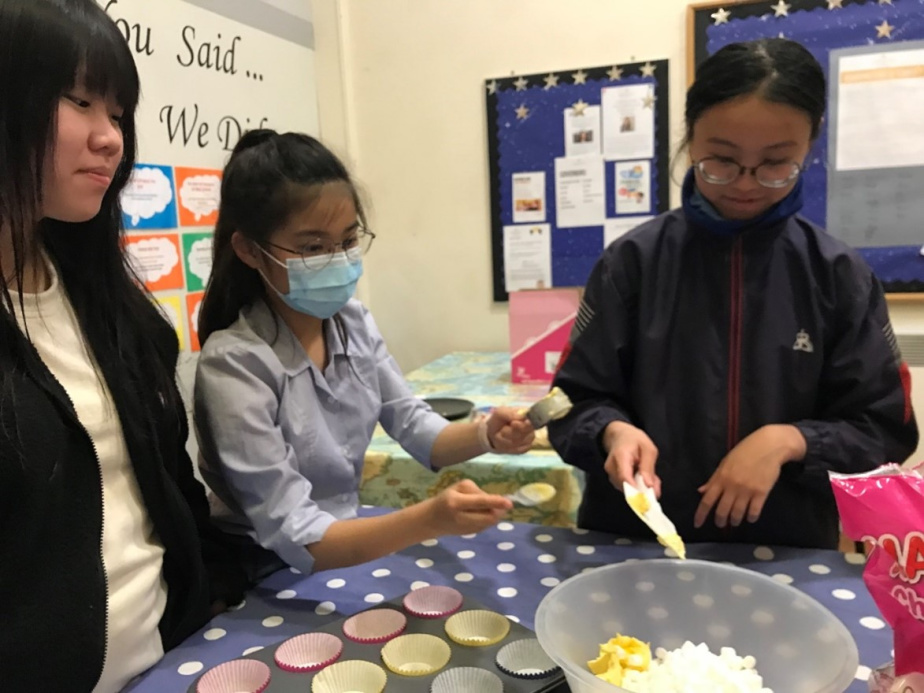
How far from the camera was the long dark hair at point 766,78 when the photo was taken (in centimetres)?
90

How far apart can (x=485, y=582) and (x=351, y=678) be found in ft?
0.77

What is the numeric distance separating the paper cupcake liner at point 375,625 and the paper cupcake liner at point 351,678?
0.04m

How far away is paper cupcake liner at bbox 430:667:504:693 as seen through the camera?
0.67 m

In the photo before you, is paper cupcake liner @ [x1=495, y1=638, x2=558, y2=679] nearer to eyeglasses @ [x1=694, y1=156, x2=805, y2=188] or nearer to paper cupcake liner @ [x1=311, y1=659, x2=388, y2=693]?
paper cupcake liner @ [x1=311, y1=659, x2=388, y2=693]

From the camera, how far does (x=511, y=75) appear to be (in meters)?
2.28

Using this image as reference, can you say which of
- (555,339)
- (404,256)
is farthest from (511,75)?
(555,339)

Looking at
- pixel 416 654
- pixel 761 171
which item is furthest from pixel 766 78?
pixel 416 654

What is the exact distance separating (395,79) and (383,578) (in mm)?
1897

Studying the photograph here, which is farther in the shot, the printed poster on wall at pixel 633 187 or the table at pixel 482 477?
the printed poster on wall at pixel 633 187

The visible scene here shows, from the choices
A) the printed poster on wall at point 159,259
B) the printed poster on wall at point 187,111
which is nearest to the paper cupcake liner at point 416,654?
the printed poster on wall at point 187,111

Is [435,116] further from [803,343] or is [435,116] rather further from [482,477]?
[803,343]

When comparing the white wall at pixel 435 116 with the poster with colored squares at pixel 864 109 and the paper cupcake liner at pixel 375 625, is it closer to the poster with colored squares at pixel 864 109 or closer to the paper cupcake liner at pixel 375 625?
the poster with colored squares at pixel 864 109

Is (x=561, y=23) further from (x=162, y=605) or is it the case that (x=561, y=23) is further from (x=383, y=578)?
(x=162, y=605)

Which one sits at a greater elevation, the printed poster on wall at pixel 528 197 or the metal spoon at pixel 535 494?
the printed poster on wall at pixel 528 197
